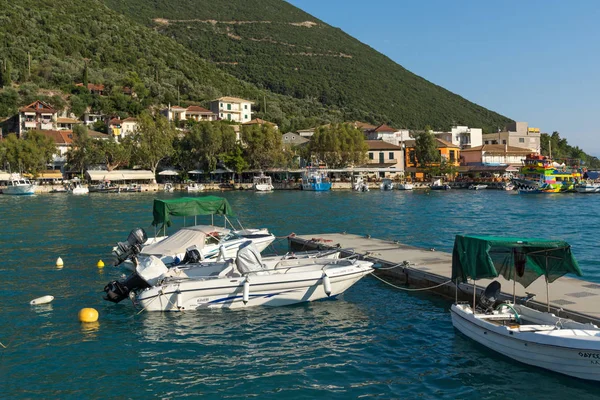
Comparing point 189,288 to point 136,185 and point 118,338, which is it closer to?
point 118,338

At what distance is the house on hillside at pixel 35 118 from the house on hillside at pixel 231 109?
38625 mm

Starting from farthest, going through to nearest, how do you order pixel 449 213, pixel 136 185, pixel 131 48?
pixel 131 48 < pixel 136 185 < pixel 449 213

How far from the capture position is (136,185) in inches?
4077

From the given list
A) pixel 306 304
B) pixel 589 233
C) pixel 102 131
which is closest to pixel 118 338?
pixel 306 304

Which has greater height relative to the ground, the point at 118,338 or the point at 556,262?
the point at 556,262

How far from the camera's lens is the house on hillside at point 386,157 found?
397 feet

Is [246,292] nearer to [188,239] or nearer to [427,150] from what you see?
[188,239]

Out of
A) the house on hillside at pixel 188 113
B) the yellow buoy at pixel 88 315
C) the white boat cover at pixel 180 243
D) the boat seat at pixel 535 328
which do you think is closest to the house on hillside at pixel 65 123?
the house on hillside at pixel 188 113

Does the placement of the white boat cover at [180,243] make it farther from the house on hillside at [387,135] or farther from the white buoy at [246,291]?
the house on hillside at [387,135]

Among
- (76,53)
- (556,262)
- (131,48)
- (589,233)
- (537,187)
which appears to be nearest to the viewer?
(556,262)

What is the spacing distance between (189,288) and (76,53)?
160605mm

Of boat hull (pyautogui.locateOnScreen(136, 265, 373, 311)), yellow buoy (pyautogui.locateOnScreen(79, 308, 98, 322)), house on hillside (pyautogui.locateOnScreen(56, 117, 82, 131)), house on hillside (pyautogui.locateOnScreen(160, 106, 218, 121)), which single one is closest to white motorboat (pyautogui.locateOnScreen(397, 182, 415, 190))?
house on hillside (pyautogui.locateOnScreen(160, 106, 218, 121))

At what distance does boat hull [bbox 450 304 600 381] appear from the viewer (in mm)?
12070

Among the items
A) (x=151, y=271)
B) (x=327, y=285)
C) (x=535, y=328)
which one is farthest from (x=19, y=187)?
(x=535, y=328)
